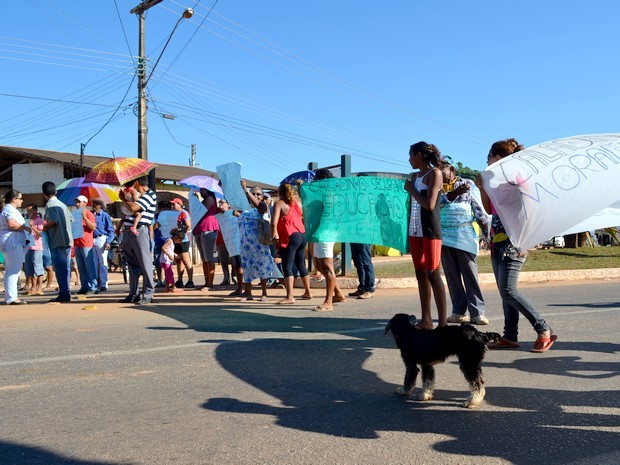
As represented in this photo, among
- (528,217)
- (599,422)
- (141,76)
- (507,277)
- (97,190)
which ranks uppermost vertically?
(141,76)

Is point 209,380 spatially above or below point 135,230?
below

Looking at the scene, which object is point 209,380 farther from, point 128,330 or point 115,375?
point 128,330

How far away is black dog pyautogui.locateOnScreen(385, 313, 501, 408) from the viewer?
14.0 feet

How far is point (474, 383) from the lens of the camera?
14.0 ft

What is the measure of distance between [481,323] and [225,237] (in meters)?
5.71

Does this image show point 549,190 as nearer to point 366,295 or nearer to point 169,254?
point 366,295

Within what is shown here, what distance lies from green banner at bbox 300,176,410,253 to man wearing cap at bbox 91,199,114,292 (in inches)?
225

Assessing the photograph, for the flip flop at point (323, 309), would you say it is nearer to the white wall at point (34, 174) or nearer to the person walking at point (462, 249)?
the person walking at point (462, 249)

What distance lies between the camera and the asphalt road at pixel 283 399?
11.5ft

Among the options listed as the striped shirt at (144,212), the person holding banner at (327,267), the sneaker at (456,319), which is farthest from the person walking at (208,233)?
the sneaker at (456,319)

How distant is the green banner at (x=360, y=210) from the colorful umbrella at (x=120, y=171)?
329 centimetres

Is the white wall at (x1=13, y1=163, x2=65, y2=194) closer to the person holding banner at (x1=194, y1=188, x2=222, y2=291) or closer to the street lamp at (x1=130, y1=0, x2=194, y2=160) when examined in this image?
the street lamp at (x1=130, y1=0, x2=194, y2=160)

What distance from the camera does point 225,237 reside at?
11.8m

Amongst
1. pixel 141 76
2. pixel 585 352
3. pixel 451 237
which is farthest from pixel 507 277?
pixel 141 76
